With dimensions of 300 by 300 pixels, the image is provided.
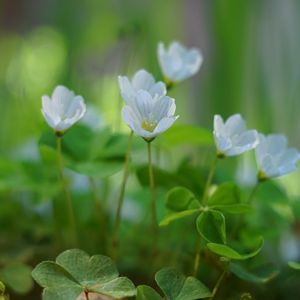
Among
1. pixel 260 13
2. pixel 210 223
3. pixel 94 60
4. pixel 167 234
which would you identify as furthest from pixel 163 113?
pixel 94 60

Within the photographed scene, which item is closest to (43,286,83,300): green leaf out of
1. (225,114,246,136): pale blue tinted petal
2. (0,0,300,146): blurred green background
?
(225,114,246,136): pale blue tinted petal

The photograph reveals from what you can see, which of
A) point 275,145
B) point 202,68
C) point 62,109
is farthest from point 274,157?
point 202,68

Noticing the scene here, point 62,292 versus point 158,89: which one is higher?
point 158,89

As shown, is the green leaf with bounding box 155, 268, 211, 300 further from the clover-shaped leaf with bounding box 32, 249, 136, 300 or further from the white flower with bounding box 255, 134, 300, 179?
the white flower with bounding box 255, 134, 300, 179

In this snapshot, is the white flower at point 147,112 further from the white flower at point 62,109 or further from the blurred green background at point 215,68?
the blurred green background at point 215,68

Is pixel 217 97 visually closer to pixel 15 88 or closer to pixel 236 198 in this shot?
pixel 15 88

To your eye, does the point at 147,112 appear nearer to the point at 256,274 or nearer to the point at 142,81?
the point at 142,81
